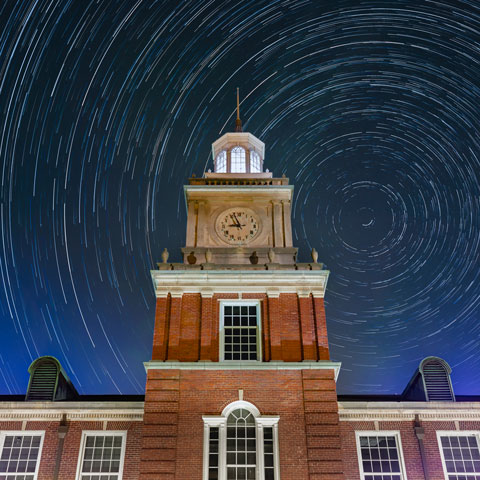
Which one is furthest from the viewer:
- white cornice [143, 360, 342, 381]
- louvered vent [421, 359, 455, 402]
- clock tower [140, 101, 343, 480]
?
louvered vent [421, 359, 455, 402]

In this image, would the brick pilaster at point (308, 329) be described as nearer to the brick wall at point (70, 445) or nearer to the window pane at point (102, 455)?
the brick wall at point (70, 445)

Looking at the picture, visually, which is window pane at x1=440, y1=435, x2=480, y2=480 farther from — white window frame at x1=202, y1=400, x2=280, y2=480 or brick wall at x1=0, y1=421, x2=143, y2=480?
brick wall at x1=0, y1=421, x2=143, y2=480

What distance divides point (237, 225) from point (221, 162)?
6.20 meters

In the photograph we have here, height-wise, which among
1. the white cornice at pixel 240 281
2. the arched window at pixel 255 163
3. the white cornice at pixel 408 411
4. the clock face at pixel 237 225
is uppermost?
the arched window at pixel 255 163

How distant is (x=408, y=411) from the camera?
25062 millimetres

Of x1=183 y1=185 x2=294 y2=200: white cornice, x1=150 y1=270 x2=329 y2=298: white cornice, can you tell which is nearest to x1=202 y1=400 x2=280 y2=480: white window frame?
x1=150 y1=270 x2=329 y2=298: white cornice

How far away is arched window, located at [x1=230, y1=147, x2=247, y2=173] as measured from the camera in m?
34.6

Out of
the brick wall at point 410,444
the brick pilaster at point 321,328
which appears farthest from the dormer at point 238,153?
the brick wall at point 410,444

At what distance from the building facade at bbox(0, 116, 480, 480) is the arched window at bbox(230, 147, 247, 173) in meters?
8.07

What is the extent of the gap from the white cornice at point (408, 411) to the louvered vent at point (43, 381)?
570 inches

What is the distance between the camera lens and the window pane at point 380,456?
23766 mm

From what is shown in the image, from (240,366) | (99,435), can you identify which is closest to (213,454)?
(240,366)

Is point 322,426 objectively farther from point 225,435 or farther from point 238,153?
point 238,153

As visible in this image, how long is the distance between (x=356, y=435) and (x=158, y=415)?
8725 mm
